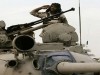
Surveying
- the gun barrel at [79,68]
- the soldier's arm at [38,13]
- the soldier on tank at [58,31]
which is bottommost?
the gun barrel at [79,68]

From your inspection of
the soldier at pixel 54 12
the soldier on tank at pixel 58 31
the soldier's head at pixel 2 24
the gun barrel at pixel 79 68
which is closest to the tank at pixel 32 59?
the gun barrel at pixel 79 68

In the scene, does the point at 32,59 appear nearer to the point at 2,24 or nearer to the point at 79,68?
the point at 79,68

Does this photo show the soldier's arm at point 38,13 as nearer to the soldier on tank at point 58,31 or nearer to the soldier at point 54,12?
the soldier at point 54,12

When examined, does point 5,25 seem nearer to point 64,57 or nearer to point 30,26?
point 30,26

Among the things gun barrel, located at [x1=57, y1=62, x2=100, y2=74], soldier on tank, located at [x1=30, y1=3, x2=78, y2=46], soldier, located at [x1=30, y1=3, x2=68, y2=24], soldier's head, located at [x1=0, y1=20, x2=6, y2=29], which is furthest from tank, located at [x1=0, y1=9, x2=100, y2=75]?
soldier, located at [x1=30, y1=3, x2=68, y2=24]

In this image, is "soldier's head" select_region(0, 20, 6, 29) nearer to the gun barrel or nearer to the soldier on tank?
the soldier on tank

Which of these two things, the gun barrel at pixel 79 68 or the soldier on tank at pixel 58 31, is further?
the soldier on tank at pixel 58 31

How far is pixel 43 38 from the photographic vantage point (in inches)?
507

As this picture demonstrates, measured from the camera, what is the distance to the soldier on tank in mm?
12711

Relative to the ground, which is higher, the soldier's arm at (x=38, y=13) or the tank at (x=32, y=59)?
the soldier's arm at (x=38, y=13)

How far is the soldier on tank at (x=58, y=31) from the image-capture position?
12711 mm

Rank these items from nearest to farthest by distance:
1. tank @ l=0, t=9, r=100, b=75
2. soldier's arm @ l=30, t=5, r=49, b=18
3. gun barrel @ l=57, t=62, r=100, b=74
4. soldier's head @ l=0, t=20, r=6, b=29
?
1. gun barrel @ l=57, t=62, r=100, b=74
2. tank @ l=0, t=9, r=100, b=75
3. soldier's head @ l=0, t=20, r=6, b=29
4. soldier's arm @ l=30, t=5, r=49, b=18

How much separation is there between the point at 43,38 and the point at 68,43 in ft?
2.54

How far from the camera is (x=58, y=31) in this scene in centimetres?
1295
